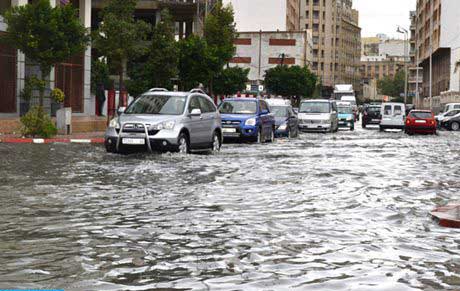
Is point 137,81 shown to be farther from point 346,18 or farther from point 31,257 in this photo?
point 346,18

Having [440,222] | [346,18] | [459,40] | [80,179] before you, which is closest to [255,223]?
[440,222]

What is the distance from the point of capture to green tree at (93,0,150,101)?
116 feet

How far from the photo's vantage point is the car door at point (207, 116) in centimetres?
2108

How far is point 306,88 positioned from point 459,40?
20.1 m

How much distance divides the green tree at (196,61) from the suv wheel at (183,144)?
25.4m

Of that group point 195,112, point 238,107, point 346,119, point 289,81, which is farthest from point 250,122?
point 289,81

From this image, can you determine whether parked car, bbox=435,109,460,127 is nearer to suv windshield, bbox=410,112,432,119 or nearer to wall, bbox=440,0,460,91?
suv windshield, bbox=410,112,432,119

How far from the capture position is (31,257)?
22.4 feet

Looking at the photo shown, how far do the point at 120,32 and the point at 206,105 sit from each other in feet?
49.5

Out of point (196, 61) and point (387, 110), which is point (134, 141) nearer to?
point (196, 61)

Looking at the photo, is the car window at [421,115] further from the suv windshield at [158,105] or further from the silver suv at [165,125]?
the suv windshield at [158,105]

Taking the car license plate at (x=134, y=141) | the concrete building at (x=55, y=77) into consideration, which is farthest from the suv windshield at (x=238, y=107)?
the car license plate at (x=134, y=141)

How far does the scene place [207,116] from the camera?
2128cm

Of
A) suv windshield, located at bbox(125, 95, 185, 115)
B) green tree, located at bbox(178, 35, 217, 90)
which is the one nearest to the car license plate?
suv windshield, located at bbox(125, 95, 185, 115)
